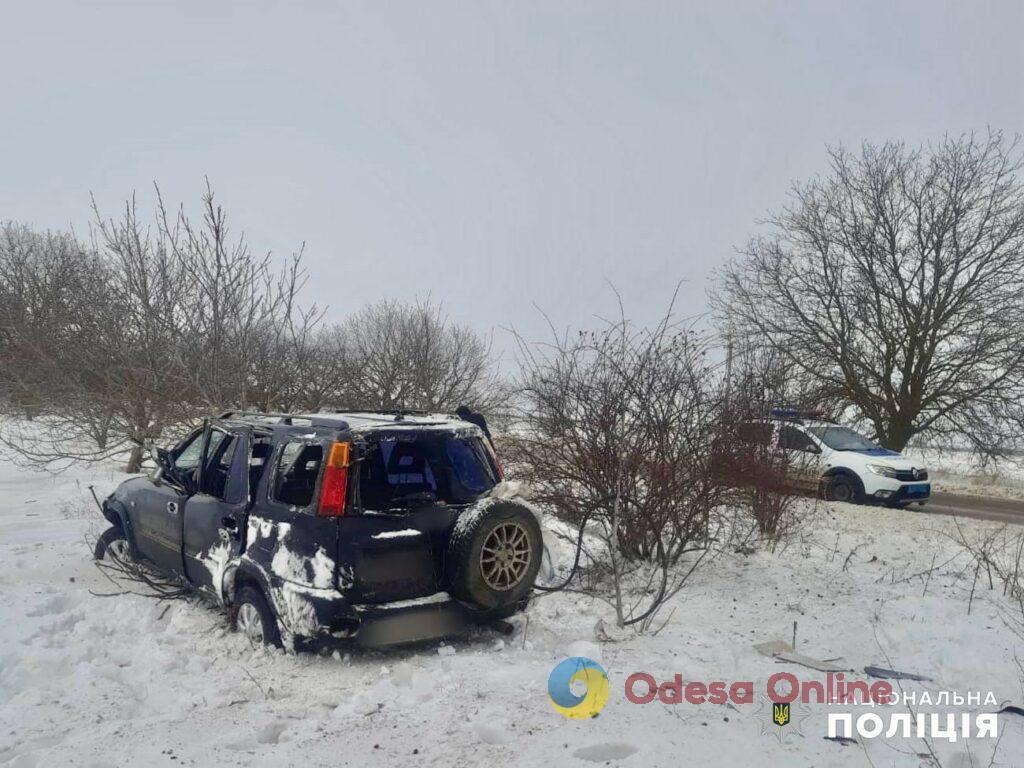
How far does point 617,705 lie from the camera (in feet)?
11.8

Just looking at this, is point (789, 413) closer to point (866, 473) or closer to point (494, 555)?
point (494, 555)

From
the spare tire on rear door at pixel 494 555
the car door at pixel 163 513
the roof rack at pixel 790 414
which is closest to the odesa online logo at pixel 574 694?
the spare tire on rear door at pixel 494 555

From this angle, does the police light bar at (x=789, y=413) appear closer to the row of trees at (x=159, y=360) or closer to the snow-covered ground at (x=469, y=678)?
the snow-covered ground at (x=469, y=678)

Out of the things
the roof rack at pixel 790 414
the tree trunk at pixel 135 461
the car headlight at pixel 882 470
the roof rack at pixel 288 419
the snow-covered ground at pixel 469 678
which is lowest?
the snow-covered ground at pixel 469 678

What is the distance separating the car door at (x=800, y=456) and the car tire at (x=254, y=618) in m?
6.00

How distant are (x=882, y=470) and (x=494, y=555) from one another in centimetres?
1176

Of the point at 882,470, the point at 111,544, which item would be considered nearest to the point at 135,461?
the point at 111,544

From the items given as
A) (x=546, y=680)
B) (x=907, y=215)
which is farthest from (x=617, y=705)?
(x=907, y=215)

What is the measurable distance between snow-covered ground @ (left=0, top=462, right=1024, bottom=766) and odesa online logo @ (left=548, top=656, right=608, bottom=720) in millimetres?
70

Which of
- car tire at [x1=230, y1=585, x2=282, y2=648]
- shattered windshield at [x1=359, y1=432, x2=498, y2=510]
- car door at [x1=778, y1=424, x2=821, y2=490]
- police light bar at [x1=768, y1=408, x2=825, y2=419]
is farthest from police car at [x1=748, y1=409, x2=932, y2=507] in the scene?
car tire at [x1=230, y1=585, x2=282, y2=648]

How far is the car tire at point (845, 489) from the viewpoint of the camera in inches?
535

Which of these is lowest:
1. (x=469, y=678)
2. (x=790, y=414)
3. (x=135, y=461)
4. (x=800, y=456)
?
(x=469, y=678)

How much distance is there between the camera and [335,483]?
13.6ft

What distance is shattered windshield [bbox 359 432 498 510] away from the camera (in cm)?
458
